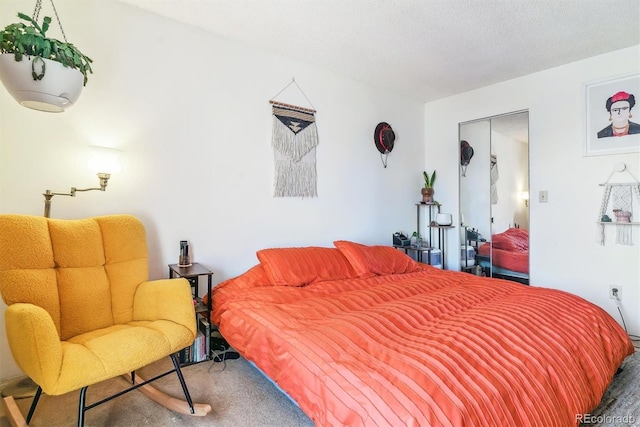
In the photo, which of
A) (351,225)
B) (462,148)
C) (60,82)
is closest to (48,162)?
(60,82)

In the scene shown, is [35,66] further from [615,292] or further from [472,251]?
[615,292]

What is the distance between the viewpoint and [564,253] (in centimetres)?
311

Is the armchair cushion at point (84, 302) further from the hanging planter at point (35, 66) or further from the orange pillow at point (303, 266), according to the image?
the orange pillow at point (303, 266)

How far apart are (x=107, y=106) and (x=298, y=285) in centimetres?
177

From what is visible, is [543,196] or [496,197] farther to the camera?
[496,197]

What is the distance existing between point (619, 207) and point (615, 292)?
0.74 m

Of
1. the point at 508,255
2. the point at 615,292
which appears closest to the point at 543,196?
the point at 508,255

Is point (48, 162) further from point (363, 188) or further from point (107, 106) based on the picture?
point (363, 188)

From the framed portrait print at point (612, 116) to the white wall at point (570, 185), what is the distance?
5cm

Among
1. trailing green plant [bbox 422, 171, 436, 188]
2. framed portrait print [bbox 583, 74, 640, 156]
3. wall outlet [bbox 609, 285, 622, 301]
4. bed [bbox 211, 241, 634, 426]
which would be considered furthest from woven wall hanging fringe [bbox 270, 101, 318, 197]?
wall outlet [bbox 609, 285, 622, 301]

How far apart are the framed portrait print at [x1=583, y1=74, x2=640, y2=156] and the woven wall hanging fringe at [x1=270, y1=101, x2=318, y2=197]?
2.49 m

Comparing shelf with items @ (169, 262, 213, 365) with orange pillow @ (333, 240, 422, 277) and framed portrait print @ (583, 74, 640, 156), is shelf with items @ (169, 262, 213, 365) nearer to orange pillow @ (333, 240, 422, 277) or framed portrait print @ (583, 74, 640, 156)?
orange pillow @ (333, 240, 422, 277)

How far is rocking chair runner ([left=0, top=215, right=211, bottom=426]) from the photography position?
4.24ft

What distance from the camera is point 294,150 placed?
302 centimetres
